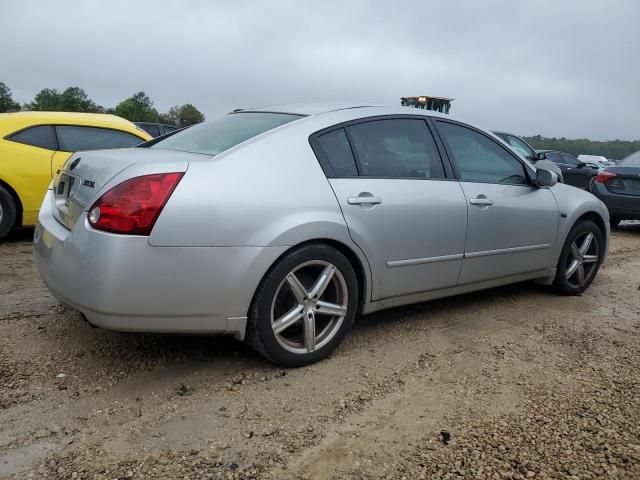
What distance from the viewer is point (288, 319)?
2.97m

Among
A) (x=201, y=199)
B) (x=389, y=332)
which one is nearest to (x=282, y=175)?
(x=201, y=199)

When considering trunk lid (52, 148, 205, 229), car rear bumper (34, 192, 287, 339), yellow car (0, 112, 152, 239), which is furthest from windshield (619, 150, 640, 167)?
trunk lid (52, 148, 205, 229)

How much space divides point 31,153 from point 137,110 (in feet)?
222

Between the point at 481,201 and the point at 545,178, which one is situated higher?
the point at 545,178

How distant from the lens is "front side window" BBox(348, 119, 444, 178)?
133 inches

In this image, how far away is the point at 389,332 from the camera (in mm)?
3732

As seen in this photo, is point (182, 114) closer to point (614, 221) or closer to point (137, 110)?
point (137, 110)

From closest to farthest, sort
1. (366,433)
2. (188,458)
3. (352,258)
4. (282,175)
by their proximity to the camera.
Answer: (188,458)
(366,433)
(282,175)
(352,258)

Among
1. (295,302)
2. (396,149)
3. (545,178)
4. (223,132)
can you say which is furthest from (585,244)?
(223,132)

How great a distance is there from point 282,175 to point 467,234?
144 cm

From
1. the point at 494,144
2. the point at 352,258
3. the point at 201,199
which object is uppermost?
the point at 494,144

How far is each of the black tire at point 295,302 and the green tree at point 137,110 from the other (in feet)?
217

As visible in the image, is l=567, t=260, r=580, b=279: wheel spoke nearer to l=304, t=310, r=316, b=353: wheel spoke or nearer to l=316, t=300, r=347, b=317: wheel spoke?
l=316, t=300, r=347, b=317: wheel spoke

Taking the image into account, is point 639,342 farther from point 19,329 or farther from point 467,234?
point 19,329
